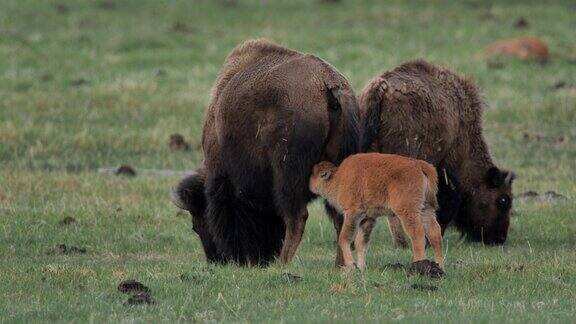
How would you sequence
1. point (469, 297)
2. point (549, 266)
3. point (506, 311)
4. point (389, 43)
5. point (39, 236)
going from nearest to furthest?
point (506, 311) < point (469, 297) < point (549, 266) < point (39, 236) < point (389, 43)

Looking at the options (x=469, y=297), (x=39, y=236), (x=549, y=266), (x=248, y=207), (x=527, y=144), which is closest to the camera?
(x=469, y=297)

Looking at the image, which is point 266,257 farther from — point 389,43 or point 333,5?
point 333,5

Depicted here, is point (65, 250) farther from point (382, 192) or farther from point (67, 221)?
point (382, 192)

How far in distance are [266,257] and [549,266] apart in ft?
7.75

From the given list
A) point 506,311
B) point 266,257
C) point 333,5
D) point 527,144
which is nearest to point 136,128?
point 527,144

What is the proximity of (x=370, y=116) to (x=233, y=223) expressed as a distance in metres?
1.67

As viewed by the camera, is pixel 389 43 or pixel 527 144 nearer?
pixel 527 144

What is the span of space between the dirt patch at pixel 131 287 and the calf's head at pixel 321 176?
1557 millimetres

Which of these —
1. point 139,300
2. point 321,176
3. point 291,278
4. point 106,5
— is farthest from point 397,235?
point 106,5

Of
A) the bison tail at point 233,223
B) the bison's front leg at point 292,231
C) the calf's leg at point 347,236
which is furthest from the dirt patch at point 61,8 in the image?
the calf's leg at point 347,236

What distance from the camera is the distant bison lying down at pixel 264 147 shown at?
9.44m

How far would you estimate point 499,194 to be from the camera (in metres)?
12.4

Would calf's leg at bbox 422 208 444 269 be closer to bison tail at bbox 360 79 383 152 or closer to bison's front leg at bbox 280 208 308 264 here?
bison's front leg at bbox 280 208 308 264

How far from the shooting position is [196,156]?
17.7 metres
